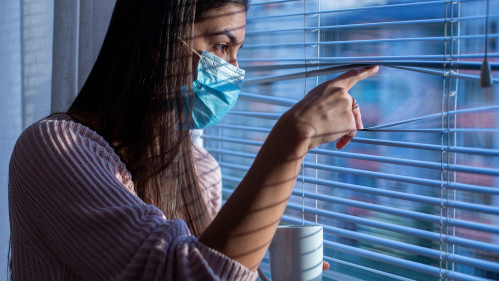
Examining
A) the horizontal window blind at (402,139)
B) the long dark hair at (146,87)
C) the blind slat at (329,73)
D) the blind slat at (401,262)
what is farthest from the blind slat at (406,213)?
the long dark hair at (146,87)

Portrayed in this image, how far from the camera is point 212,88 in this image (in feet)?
3.19

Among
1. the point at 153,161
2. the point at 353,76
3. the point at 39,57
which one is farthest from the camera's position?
the point at 39,57

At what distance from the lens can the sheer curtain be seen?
1.28 metres

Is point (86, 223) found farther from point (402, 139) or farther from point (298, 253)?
point (402, 139)

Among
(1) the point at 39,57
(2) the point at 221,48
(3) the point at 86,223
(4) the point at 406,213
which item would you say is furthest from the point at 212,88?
(1) the point at 39,57


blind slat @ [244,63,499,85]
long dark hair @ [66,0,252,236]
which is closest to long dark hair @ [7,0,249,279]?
long dark hair @ [66,0,252,236]

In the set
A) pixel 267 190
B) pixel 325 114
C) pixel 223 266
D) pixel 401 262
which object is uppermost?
pixel 325 114

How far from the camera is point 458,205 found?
0.92 meters

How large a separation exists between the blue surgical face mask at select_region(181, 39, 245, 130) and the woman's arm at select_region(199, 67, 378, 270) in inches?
12.0

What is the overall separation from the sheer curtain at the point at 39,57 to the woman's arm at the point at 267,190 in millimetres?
913

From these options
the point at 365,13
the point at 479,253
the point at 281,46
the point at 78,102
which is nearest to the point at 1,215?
the point at 78,102

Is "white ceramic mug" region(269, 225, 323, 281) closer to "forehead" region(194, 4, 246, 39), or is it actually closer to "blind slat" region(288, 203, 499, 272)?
"blind slat" region(288, 203, 499, 272)

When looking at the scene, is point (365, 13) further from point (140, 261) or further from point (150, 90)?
point (140, 261)

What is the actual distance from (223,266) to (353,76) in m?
0.49
